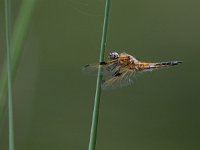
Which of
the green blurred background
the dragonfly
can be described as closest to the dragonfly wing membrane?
the dragonfly

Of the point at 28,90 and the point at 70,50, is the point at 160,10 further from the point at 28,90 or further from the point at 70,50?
the point at 28,90

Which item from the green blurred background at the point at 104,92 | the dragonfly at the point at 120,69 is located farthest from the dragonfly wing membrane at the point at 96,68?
the green blurred background at the point at 104,92

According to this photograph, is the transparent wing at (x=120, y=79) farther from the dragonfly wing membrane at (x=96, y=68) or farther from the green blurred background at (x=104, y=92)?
the green blurred background at (x=104, y=92)

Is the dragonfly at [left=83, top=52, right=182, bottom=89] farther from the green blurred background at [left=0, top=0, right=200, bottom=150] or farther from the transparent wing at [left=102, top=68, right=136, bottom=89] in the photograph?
the green blurred background at [left=0, top=0, right=200, bottom=150]

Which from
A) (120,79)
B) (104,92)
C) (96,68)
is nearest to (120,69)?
(120,79)

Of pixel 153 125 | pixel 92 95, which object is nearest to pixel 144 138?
pixel 153 125

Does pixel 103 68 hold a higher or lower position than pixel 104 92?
lower

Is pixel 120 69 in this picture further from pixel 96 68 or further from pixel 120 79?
pixel 96 68

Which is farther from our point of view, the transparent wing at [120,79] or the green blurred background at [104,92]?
the green blurred background at [104,92]
